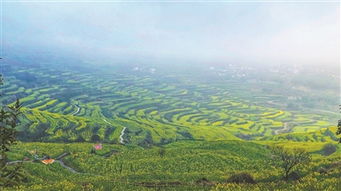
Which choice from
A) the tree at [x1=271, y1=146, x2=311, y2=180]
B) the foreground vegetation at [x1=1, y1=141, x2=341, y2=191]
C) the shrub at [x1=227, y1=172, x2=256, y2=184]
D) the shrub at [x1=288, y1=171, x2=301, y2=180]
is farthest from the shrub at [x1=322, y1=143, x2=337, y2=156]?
the shrub at [x1=227, y1=172, x2=256, y2=184]

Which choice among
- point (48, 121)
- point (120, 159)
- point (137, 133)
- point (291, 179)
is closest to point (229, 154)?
point (120, 159)

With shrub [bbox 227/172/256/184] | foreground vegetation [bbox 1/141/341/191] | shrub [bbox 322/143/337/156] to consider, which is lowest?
shrub [bbox 322/143/337/156]

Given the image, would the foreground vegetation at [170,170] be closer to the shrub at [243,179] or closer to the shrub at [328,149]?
the shrub at [243,179]

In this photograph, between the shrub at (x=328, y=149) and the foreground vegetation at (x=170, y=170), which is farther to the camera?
the shrub at (x=328, y=149)

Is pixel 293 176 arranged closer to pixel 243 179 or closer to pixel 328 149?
pixel 243 179

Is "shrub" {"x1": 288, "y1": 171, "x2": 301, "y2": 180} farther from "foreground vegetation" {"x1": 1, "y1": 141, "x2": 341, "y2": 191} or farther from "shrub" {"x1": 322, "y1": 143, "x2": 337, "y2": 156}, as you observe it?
"shrub" {"x1": 322, "y1": 143, "x2": 337, "y2": 156}

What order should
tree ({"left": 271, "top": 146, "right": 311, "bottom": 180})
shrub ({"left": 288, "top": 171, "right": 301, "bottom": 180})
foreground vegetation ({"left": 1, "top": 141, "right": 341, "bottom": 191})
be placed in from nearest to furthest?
foreground vegetation ({"left": 1, "top": 141, "right": 341, "bottom": 191}), shrub ({"left": 288, "top": 171, "right": 301, "bottom": 180}), tree ({"left": 271, "top": 146, "right": 311, "bottom": 180})

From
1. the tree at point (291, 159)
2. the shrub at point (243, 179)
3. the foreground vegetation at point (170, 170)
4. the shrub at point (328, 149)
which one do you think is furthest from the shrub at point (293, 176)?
the shrub at point (328, 149)

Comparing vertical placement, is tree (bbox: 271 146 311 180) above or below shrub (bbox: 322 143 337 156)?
above
